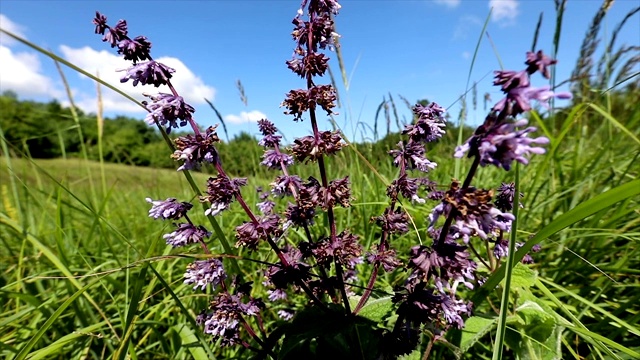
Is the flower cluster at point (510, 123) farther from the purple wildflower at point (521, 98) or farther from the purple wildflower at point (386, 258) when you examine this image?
the purple wildflower at point (386, 258)

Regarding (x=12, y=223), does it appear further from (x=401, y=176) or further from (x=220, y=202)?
(x=401, y=176)

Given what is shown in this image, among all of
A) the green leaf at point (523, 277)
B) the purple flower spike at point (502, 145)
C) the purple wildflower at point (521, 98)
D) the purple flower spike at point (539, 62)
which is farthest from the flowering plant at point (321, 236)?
the purple flower spike at point (539, 62)

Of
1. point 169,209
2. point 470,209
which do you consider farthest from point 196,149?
point 470,209

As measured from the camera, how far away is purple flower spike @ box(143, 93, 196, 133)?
62.8 inches

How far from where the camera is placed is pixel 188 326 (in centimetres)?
266

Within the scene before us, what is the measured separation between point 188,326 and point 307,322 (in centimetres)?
136

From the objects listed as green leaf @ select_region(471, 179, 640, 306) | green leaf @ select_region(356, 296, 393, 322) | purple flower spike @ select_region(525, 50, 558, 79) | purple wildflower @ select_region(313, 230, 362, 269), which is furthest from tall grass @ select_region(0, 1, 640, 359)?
purple flower spike @ select_region(525, 50, 558, 79)

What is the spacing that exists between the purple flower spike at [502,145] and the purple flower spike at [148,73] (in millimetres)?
1261

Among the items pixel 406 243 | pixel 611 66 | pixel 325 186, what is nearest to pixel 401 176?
pixel 325 186

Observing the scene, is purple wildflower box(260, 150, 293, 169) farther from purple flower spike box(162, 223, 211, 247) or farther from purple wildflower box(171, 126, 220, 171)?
purple flower spike box(162, 223, 211, 247)

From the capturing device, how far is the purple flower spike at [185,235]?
185 cm

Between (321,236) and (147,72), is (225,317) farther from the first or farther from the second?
(147,72)

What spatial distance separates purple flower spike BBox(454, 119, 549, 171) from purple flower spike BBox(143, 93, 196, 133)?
116cm

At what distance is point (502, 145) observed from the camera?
1025 mm
